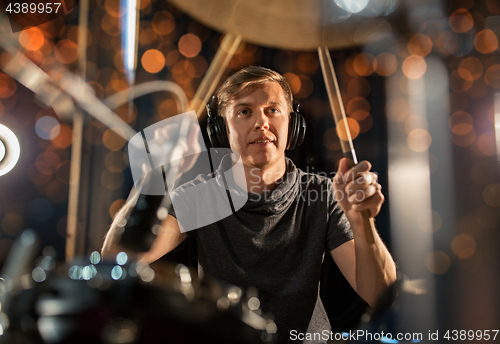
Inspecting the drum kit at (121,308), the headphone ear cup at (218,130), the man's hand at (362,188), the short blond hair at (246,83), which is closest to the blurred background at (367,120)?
the short blond hair at (246,83)

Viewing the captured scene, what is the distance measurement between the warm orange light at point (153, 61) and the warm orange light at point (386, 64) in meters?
0.84

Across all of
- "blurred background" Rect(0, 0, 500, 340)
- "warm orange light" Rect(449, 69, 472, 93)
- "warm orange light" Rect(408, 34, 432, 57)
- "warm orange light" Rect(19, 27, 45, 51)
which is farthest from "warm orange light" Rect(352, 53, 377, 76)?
"warm orange light" Rect(19, 27, 45, 51)

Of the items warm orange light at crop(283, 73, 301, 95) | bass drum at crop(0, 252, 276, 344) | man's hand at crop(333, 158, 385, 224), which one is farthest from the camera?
warm orange light at crop(283, 73, 301, 95)

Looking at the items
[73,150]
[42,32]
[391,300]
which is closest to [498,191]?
[391,300]

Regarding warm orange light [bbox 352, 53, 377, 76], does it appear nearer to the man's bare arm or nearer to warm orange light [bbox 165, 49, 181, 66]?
the man's bare arm

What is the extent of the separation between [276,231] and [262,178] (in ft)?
0.59

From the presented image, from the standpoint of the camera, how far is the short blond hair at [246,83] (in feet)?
3.10

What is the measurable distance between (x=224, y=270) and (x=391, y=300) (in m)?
0.44

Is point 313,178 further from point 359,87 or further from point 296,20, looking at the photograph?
point 296,20

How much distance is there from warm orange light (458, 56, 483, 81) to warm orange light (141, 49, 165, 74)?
107cm

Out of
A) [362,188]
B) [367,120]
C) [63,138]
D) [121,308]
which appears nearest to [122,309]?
[121,308]

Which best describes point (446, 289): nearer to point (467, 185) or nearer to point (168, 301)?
point (467, 185)

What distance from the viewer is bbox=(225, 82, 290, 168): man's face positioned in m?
0.90

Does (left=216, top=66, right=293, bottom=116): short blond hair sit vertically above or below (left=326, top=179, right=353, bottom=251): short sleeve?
above
